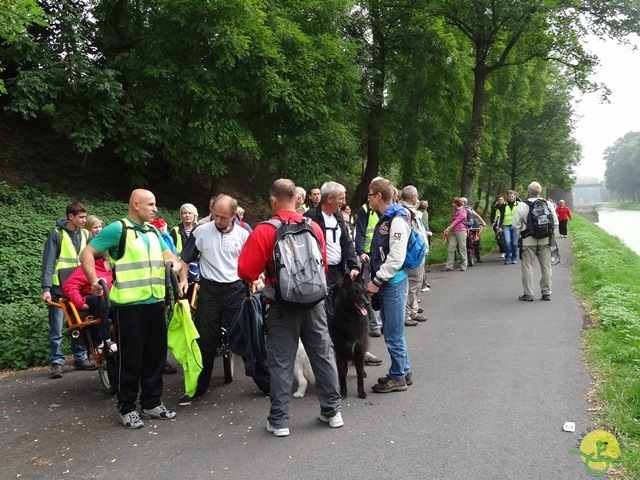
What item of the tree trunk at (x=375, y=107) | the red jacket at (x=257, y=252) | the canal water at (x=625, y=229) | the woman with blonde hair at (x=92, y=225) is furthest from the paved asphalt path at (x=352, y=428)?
the canal water at (x=625, y=229)

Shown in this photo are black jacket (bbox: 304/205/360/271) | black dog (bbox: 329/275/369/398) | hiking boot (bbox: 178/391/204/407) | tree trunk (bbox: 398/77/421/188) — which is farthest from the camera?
tree trunk (bbox: 398/77/421/188)

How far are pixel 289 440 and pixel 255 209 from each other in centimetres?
1524

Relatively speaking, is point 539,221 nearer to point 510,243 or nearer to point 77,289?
point 510,243

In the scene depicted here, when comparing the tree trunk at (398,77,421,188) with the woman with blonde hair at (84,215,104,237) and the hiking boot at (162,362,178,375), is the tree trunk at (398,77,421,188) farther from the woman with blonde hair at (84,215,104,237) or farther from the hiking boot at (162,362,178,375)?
the hiking boot at (162,362,178,375)

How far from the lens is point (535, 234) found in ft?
31.1

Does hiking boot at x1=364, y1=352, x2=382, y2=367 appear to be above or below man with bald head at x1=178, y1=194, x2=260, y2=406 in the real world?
below

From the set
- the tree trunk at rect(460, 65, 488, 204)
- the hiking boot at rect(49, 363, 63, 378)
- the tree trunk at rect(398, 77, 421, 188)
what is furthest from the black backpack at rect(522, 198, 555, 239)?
the tree trunk at rect(398, 77, 421, 188)

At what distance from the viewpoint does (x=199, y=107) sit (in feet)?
48.4

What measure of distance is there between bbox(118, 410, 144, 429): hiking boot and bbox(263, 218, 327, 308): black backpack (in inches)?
67.0

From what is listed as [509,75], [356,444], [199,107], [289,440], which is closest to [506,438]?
[356,444]

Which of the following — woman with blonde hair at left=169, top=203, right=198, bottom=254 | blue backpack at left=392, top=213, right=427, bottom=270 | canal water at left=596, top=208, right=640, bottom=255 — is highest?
woman with blonde hair at left=169, top=203, right=198, bottom=254

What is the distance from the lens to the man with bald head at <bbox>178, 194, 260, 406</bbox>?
209 inches

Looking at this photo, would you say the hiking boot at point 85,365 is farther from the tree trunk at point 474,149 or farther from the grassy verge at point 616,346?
the tree trunk at point 474,149

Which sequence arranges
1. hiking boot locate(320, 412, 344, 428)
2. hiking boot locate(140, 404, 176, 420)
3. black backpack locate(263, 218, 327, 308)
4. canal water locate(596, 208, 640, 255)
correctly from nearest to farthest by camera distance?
black backpack locate(263, 218, 327, 308)
hiking boot locate(320, 412, 344, 428)
hiking boot locate(140, 404, 176, 420)
canal water locate(596, 208, 640, 255)
